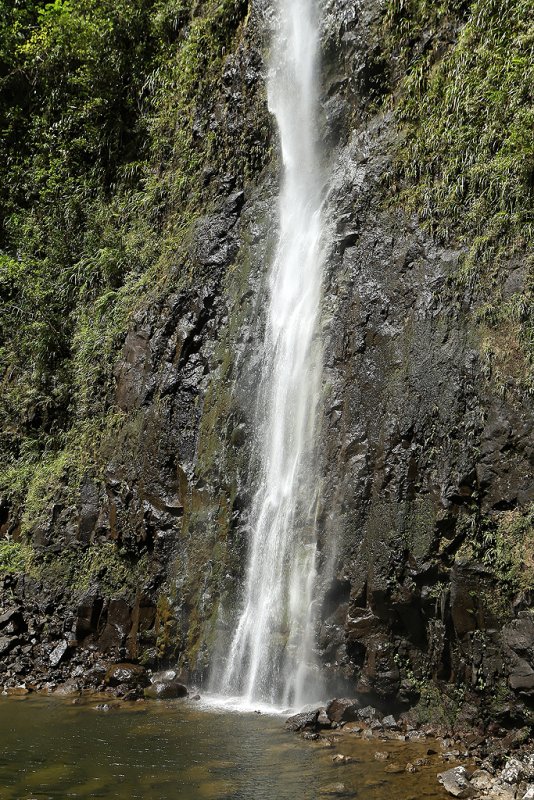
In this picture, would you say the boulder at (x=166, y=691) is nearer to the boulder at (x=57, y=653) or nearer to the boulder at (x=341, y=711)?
the boulder at (x=57, y=653)

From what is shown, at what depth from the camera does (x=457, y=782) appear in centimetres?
599

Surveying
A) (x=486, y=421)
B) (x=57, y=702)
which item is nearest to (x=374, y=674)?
(x=486, y=421)

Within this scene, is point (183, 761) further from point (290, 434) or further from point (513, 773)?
point (290, 434)

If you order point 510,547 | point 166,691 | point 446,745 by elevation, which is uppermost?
point 510,547

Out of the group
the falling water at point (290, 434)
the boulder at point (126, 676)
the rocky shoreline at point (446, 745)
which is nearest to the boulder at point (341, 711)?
the rocky shoreline at point (446, 745)

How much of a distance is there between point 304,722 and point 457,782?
1910mm

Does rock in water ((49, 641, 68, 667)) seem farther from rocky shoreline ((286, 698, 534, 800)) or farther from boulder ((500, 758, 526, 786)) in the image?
boulder ((500, 758, 526, 786))

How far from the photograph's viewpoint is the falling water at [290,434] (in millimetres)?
9039

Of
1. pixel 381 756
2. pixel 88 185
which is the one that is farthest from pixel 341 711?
pixel 88 185

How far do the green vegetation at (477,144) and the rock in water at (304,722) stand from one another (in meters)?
3.86

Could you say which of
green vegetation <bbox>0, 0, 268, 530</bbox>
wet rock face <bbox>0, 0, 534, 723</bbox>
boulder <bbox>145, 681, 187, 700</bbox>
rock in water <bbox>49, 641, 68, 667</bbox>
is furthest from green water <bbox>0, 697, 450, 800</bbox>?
green vegetation <bbox>0, 0, 268, 530</bbox>

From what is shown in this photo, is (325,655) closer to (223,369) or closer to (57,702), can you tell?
(57,702)

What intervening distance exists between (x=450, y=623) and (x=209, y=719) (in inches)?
109

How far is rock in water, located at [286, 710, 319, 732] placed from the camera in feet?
24.7
